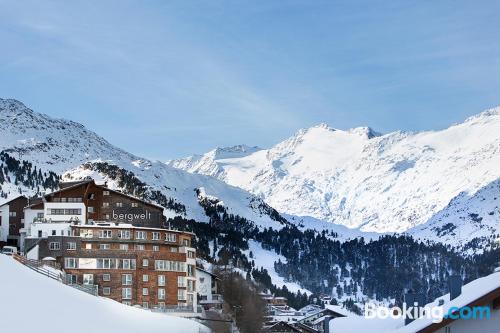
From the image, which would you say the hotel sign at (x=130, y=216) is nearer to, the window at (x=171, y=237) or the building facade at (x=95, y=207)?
the building facade at (x=95, y=207)

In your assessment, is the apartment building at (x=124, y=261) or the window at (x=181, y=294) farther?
the window at (x=181, y=294)

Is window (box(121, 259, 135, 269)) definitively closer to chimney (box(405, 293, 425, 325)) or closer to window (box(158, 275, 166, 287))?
window (box(158, 275, 166, 287))

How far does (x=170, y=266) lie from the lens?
130 meters

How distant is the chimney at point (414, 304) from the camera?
136ft

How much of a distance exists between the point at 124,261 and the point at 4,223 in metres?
45.7

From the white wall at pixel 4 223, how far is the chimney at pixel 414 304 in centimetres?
11866

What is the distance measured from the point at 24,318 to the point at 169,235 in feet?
324

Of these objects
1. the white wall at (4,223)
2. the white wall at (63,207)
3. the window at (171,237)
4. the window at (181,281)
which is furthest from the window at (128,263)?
the white wall at (4,223)

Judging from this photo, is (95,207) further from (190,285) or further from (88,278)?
(88,278)

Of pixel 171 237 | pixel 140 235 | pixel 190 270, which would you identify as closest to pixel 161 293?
pixel 140 235

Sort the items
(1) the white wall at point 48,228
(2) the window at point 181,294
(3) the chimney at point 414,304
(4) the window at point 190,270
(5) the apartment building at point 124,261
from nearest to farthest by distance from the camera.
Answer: (3) the chimney at point 414,304 → (5) the apartment building at point 124,261 → (2) the window at point 181,294 → (1) the white wall at point 48,228 → (4) the window at point 190,270

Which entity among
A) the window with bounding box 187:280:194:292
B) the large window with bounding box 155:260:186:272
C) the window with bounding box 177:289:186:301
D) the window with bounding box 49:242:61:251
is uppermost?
the window with bounding box 49:242:61:251

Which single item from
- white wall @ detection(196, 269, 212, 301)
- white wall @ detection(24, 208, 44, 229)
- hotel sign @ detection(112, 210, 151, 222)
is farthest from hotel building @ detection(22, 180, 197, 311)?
white wall @ detection(196, 269, 212, 301)

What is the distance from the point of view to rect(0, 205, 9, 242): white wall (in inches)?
6270
